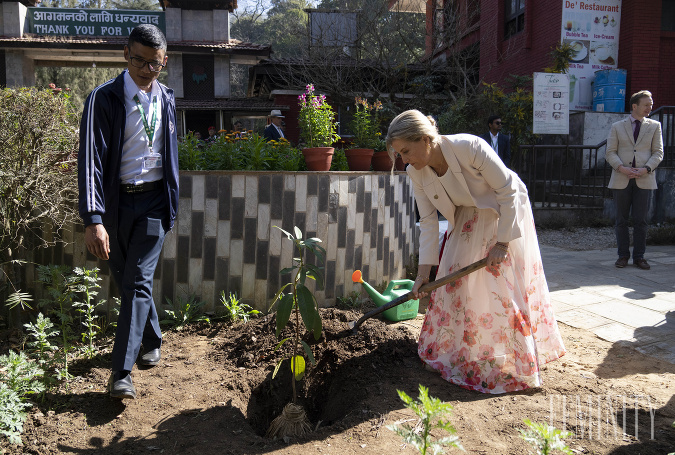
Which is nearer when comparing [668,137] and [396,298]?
[396,298]

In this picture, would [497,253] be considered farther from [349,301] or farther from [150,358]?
[150,358]

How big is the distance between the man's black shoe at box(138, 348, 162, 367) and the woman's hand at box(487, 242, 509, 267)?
2007mm

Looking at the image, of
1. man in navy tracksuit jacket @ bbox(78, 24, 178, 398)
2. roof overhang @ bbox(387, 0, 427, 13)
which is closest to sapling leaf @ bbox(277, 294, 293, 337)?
man in navy tracksuit jacket @ bbox(78, 24, 178, 398)

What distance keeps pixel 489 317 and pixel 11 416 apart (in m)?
2.43

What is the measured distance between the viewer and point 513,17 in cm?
1430

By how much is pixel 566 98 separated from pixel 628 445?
866cm

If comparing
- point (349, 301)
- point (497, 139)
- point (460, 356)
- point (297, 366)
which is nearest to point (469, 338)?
point (460, 356)

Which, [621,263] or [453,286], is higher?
[453,286]

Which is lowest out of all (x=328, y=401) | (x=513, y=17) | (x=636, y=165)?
(x=328, y=401)

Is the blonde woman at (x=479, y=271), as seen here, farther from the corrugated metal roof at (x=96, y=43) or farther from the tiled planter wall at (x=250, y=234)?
the corrugated metal roof at (x=96, y=43)

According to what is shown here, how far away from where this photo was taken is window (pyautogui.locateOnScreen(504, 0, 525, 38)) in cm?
1385

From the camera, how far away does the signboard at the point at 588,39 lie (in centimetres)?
1162

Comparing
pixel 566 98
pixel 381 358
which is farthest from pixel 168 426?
pixel 566 98

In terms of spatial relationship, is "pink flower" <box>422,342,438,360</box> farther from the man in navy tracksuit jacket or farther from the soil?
the man in navy tracksuit jacket
